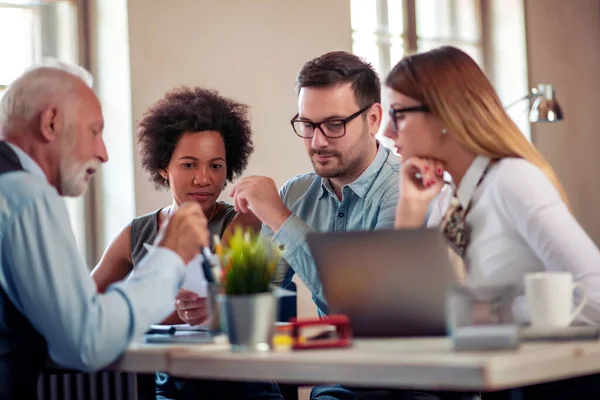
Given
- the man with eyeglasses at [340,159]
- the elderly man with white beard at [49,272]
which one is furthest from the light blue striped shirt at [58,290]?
the man with eyeglasses at [340,159]

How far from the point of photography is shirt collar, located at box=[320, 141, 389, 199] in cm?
310

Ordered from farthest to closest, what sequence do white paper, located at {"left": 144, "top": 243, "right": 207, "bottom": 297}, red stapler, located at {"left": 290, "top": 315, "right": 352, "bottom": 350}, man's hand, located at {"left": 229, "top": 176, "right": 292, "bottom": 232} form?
man's hand, located at {"left": 229, "top": 176, "right": 292, "bottom": 232} → white paper, located at {"left": 144, "top": 243, "right": 207, "bottom": 297} → red stapler, located at {"left": 290, "top": 315, "right": 352, "bottom": 350}

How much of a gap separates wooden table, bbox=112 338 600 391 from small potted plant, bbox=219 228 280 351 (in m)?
0.05

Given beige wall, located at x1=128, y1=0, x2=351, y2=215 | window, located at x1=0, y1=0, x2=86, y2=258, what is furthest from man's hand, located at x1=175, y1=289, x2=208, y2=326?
window, located at x1=0, y1=0, x2=86, y2=258

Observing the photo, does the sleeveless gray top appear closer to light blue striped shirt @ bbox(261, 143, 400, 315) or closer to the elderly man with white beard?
light blue striped shirt @ bbox(261, 143, 400, 315)

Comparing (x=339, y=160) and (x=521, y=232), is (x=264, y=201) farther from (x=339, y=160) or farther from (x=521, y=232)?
(x=521, y=232)

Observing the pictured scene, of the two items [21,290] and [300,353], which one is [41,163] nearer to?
[21,290]

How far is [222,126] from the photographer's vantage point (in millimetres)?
3531

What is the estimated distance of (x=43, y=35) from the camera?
4.53m

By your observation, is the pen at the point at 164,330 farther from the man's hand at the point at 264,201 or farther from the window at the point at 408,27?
the window at the point at 408,27

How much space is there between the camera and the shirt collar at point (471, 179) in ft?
7.24

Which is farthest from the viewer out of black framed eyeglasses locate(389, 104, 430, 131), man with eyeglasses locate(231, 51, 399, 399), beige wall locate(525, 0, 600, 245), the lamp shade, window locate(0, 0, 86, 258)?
beige wall locate(525, 0, 600, 245)

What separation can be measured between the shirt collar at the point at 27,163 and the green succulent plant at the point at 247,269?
52cm

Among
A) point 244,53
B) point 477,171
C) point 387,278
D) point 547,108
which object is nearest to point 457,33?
point 547,108
